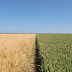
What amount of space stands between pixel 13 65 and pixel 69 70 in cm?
276

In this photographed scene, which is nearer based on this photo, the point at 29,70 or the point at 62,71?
the point at 62,71

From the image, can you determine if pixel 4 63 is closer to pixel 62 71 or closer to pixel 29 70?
pixel 29 70

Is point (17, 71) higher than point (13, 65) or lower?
lower

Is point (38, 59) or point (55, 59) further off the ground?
point (55, 59)

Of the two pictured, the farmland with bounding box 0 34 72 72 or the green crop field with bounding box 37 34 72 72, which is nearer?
the green crop field with bounding box 37 34 72 72

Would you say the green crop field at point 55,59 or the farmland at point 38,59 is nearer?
the green crop field at point 55,59

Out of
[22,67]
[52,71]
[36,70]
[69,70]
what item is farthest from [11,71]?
[69,70]

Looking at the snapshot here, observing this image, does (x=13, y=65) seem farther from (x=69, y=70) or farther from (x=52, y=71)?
(x=69, y=70)

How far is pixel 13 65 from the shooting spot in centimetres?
412

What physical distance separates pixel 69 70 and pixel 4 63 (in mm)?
2936

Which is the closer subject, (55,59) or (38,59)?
(55,59)

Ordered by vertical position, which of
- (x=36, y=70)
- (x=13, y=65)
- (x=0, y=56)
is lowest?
(x=36, y=70)

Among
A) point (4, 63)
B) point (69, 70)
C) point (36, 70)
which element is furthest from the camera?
point (36, 70)

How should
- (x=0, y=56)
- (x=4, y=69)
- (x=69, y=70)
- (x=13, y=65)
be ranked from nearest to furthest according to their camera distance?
(x=69, y=70), (x=4, y=69), (x=13, y=65), (x=0, y=56)
